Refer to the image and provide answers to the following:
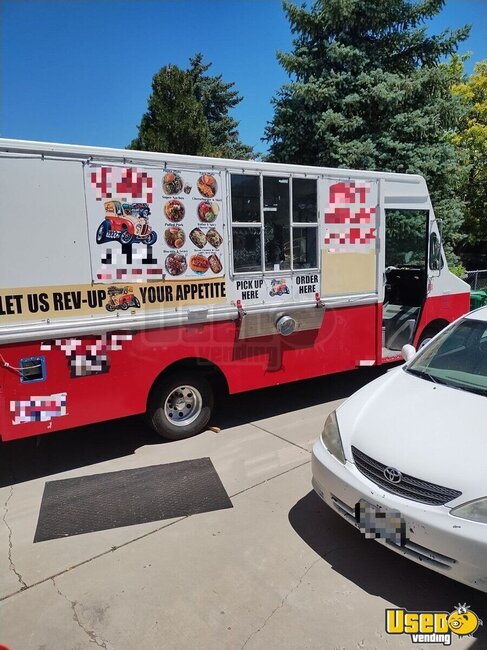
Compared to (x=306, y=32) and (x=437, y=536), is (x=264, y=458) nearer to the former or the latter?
(x=437, y=536)

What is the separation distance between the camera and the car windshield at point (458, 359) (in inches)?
139

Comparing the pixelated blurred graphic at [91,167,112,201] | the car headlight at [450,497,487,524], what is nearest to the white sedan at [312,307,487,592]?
the car headlight at [450,497,487,524]

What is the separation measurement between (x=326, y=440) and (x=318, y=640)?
4.03 feet

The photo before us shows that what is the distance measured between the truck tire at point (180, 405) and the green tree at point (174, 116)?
40.9 feet

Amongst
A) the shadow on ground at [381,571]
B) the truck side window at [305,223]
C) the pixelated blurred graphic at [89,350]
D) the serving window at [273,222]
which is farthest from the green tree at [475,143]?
the shadow on ground at [381,571]

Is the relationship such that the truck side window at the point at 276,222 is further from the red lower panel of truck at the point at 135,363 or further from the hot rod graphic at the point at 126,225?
the hot rod graphic at the point at 126,225

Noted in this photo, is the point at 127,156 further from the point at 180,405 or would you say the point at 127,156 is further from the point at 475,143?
the point at 475,143

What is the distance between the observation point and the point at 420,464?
107 inches

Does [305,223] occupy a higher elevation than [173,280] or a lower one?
higher

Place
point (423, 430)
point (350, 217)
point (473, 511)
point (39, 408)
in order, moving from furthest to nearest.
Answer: point (350, 217) < point (39, 408) < point (423, 430) < point (473, 511)

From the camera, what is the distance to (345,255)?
5.86 meters

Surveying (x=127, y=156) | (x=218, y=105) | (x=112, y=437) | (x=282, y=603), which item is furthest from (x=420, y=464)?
(x=218, y=105)

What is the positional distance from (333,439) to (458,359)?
133 cm

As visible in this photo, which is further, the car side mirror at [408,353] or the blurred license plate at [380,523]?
the car side mirror at [408,353]
